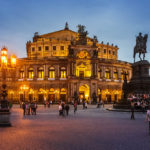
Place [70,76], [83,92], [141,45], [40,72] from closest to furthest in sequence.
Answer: [141,45], [70,76], [83,92], [40,72]


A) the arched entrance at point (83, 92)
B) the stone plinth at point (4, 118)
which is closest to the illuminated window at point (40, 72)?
the arched entrance at point (83, 92)

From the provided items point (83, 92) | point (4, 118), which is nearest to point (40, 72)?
point (83, 92)

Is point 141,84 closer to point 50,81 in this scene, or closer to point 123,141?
point 123,141

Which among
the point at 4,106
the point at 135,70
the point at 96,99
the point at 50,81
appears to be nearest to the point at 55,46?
the point at 50,81

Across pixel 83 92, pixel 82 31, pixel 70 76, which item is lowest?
pixel 83 92

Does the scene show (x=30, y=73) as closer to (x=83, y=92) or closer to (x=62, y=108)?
(x=83, y=92)

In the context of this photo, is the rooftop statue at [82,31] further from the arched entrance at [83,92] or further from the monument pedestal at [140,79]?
the monument pedestal at [140,79]

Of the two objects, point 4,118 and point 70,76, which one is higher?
point 70,76

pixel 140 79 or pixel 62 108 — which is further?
pixel 140 79

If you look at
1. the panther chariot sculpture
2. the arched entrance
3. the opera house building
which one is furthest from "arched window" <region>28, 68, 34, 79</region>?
the panther chariot sculpture

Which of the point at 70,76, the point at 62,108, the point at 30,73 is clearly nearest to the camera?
the point at 62,108

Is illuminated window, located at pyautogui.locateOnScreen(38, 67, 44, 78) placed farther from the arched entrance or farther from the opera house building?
the arched entrance

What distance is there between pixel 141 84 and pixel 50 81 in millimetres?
47471

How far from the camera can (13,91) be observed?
77625mm
